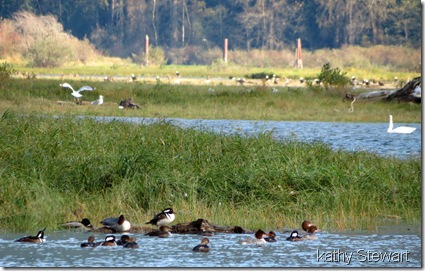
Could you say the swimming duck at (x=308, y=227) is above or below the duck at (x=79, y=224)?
below

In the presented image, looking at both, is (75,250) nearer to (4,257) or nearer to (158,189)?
(4,257)

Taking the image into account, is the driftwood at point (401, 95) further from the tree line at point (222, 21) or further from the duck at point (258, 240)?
the tree line at point (222, 21)

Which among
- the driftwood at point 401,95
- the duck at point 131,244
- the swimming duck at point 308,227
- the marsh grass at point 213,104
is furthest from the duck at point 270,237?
the driftwood at point 401,95

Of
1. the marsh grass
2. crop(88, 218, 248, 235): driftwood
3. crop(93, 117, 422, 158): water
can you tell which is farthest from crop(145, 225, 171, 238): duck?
the marsh grass

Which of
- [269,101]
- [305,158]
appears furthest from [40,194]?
[269,101]

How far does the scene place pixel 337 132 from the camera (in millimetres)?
21984

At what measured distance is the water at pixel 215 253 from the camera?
9.31 m

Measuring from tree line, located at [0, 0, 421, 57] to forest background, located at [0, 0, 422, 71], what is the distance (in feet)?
0.20

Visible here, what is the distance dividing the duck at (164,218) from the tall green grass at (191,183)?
0.44 m

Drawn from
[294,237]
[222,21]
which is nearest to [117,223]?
[294,237]

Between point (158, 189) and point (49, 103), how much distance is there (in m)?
12.9

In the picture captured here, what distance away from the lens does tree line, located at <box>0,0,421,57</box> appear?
59.9m

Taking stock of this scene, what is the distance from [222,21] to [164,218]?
55.9 metres

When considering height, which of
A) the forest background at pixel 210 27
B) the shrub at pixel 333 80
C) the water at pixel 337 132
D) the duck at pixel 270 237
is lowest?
the water at pixel 337 132
